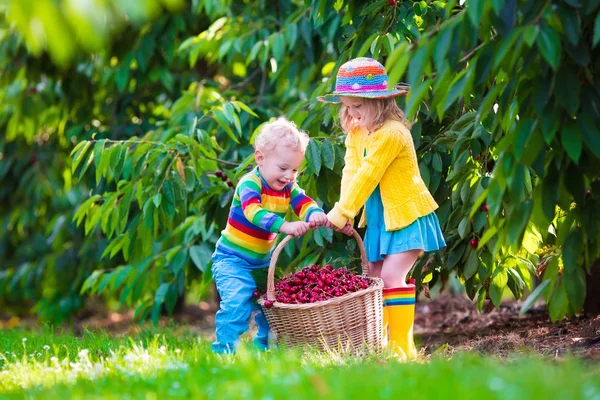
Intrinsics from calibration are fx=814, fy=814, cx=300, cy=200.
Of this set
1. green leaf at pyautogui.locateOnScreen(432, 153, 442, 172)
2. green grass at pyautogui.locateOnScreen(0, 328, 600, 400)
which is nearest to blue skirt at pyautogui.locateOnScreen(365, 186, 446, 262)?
green leaf at pyautogui.locateOnScreen(432, 153, 442, 172)

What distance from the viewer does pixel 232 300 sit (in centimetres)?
379

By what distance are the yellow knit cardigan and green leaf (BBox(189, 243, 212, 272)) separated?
1579mm

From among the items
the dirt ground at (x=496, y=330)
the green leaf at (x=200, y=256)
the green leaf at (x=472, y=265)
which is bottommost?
the dirt ground at (x=496, y=330)

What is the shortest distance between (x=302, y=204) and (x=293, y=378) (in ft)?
5.13

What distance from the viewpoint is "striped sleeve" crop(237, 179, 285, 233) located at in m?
3.61

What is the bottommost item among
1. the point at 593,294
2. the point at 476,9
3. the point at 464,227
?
the point at 593,294

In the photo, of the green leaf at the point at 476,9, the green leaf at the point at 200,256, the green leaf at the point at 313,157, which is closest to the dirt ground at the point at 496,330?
the green leaf at the point at 200,256

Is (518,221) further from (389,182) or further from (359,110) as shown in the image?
(359,110)

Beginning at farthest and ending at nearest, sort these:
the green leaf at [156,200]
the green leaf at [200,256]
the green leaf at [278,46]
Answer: the green leaf at [278,46], the green leaf at [200,256], the green leaf at [156,200]

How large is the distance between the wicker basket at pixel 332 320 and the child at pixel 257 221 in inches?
8.5

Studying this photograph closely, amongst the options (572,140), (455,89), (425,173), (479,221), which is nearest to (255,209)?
(425,173)

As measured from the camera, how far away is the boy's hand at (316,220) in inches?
142

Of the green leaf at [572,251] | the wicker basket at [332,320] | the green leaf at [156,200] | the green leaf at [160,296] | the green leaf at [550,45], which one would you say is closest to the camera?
the green leaf at [550,45]

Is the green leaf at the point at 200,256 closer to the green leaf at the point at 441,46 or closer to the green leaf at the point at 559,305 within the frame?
the green leaf at the point at 559,305
